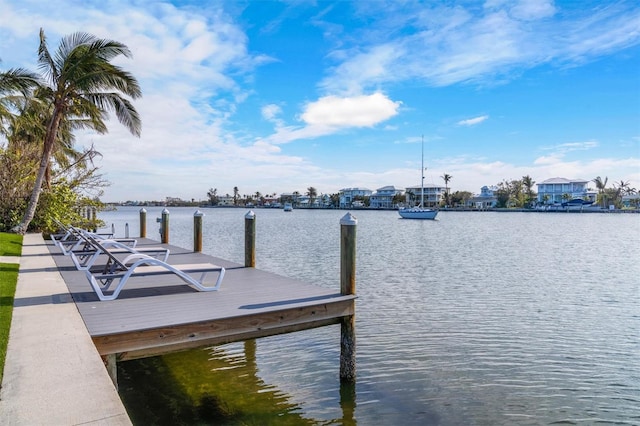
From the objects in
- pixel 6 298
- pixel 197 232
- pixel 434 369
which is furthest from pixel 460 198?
pixel 6 298

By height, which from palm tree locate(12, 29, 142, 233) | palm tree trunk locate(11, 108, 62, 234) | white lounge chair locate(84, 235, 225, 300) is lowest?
white lounge chair locate(84, 235, 225, 300)

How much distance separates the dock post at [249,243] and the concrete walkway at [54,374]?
15.7 feet

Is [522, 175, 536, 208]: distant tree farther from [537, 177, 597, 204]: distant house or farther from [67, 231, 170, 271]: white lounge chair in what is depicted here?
[67, 231, 170, 271]: white lounge chair

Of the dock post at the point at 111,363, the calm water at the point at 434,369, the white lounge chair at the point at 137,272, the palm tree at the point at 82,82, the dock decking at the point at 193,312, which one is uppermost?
the palm tree at the point at 82,82

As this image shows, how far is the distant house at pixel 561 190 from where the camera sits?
443 ft

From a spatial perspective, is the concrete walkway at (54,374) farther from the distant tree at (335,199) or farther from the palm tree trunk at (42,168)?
the distant tree at (335,199)

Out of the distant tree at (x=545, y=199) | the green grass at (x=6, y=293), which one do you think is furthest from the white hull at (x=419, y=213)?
the green grass at (x=6, y=293)

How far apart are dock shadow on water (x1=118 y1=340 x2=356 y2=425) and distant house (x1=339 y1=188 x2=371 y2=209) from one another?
161 m

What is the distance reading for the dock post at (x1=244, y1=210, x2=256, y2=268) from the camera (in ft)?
34.6

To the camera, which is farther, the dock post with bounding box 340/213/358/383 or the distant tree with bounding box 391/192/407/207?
the distant tree with bounding box 391/192/407/207

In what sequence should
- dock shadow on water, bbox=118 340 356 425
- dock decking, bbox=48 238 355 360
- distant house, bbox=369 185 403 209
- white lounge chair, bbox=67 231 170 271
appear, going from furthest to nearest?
distant house, bbox=369 185 403 209 → white lounge chair, bbox=67 231 170 271 → dock shadow on water, bbox=118 340 356 425 → dock decking, bbox=48 238 355 360

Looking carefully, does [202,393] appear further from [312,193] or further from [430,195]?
[312,193]

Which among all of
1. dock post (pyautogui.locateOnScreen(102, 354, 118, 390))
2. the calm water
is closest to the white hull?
the calm water

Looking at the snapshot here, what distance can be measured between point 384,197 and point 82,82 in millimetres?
144028
